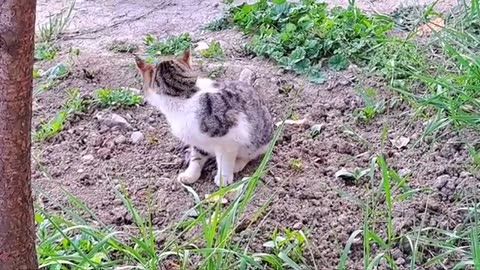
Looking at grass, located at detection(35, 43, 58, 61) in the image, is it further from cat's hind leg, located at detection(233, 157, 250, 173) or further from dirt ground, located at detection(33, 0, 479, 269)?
cat's hind leg, located at detection(233, 157, 250, 173)

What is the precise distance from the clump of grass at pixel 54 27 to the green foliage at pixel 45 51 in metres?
0.07

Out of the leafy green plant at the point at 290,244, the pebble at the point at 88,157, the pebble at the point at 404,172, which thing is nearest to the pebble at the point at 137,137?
the pebble at the point at 88,157

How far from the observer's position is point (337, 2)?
447 cm

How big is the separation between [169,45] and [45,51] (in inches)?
22.5

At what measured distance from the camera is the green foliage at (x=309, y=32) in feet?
12.1

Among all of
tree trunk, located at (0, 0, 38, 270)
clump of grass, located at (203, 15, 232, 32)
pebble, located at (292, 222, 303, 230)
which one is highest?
tree trunk, located at (0, 0, 38, 270)

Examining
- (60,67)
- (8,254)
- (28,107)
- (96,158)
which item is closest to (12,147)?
(28,107)

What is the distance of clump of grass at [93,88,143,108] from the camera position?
3350mm

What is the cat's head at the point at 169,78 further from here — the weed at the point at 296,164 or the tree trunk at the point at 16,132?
the tree trunk at the point at 16,132

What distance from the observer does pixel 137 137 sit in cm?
314

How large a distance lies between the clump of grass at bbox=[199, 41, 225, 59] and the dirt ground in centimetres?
5

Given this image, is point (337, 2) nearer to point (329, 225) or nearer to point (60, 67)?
point (60, 67)

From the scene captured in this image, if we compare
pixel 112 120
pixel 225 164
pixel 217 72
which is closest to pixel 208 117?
pixel 225 164

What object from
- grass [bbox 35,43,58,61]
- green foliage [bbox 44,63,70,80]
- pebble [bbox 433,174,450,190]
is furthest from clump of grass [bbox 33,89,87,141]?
pebble [bbox 433,174,450,190]
